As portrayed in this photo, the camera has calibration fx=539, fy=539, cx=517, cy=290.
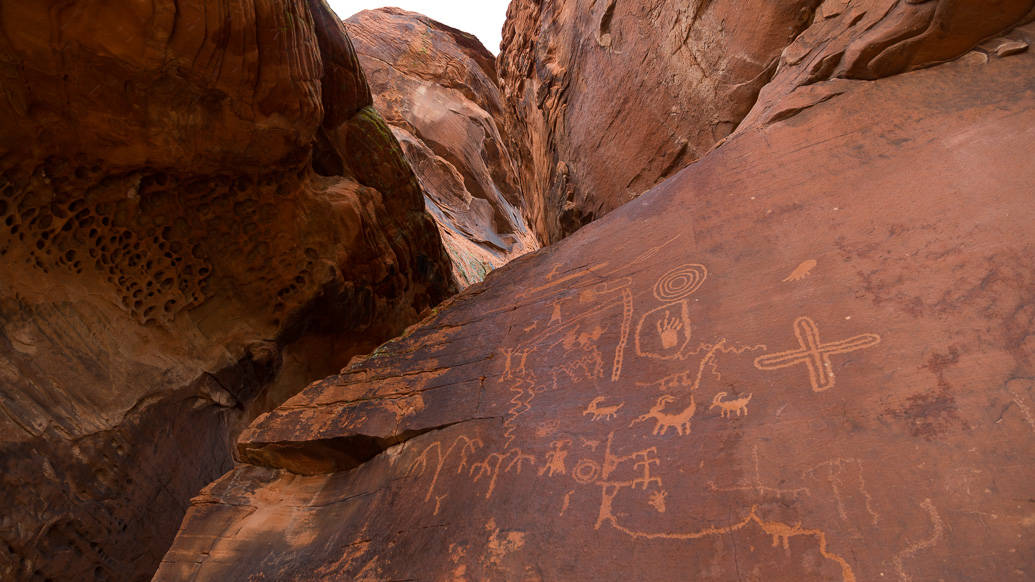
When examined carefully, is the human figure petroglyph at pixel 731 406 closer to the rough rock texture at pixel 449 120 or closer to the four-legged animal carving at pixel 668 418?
the four-legged animal carving at pixel 668 418

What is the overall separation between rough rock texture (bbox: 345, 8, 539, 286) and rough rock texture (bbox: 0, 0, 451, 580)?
259 inches

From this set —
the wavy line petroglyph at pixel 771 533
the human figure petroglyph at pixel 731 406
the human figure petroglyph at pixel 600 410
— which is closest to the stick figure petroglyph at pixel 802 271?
the human figure petroglyph at pixel 731 406

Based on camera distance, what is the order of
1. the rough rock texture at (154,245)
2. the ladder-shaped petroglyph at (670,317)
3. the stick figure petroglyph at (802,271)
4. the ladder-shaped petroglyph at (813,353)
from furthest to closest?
the rough rock texture at (154,245), the ladder-shaped petroglyph at (670,317), the stick figure petroglyph at (802,271), the ladder-shaped petroglyph at (813,353)

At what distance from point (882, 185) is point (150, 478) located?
5.88 metres

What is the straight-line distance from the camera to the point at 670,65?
222 inches

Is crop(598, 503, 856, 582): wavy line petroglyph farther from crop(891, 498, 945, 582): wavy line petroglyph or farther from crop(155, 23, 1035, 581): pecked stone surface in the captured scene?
crop(891, 498, 945, 582): wavy line petroglyph

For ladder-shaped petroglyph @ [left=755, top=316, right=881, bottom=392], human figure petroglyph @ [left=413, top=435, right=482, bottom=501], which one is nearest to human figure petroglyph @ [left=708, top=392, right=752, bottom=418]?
ladder-shaped petroglyph @ [left=755, top=316, right=881, bottom=392]

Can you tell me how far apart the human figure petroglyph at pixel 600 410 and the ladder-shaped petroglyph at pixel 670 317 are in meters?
0.34

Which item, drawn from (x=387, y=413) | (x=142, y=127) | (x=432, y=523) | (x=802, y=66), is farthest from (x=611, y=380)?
(x=142, y=127)

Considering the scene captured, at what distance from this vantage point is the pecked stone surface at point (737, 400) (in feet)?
6.05

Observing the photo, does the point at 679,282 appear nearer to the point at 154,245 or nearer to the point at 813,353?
the point at 813,353

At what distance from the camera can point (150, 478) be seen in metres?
4.73

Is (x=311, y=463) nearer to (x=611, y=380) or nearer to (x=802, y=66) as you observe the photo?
(x=611, y=380)

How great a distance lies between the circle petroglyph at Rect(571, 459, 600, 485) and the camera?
246cm
